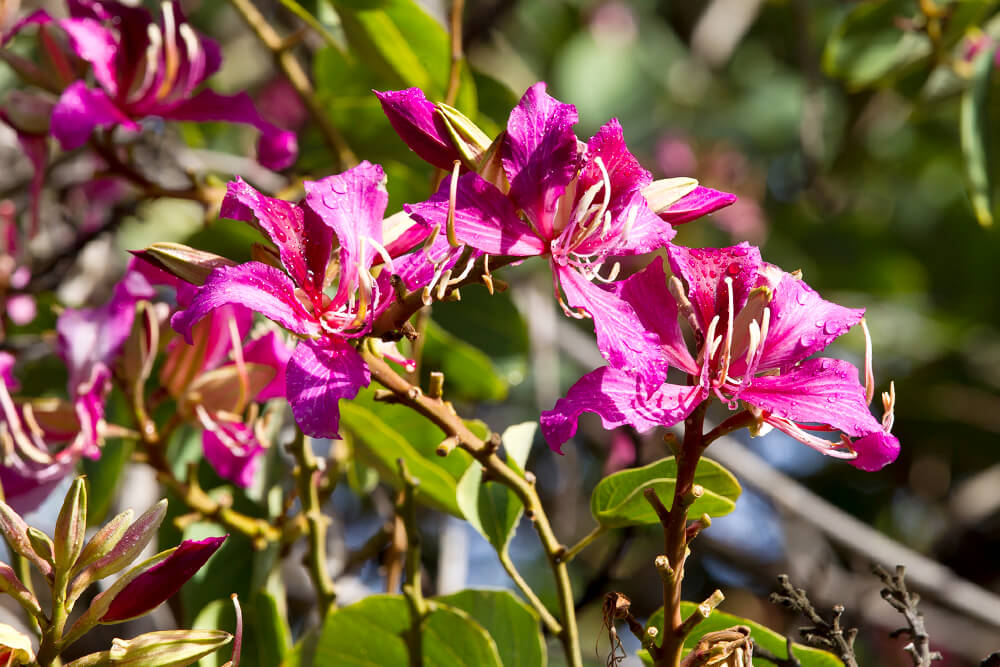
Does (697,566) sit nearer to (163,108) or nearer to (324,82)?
(324,82)

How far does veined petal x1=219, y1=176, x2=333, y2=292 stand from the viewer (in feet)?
2.56

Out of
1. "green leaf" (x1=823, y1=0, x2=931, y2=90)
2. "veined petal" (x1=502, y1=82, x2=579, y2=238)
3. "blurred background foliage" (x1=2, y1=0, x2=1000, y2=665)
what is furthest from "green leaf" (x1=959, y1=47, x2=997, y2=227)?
"veined petal" (x1=502, y1=82, x2=579, y2=238)

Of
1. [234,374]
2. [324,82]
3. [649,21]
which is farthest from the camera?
[649,21]

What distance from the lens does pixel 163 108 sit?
4.03 ft

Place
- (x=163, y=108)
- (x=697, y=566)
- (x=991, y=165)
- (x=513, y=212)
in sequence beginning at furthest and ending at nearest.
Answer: (x=697, y=566) < (x=991, y=165) < (x=163, y=108) < (x=513, y=212)

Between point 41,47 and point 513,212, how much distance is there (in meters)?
0.82

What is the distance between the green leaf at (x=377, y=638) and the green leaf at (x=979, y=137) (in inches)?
39.7

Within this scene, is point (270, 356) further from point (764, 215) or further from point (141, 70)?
point (764, 215)

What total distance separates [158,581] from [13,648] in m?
0.10

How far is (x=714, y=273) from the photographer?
78 centimetres

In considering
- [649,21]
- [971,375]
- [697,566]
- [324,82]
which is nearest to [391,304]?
[324,82]

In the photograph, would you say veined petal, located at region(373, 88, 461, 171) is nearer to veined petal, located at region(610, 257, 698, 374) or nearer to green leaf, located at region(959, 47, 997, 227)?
veined petal, located at region(610, 257, 698, 374)

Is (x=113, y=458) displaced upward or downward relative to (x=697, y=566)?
upward

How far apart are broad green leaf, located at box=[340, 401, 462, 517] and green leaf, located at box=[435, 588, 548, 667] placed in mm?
90
